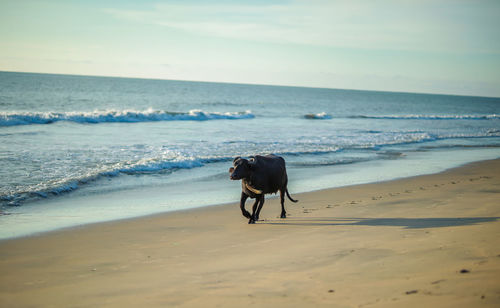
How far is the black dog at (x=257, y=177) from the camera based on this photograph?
28.1 ft

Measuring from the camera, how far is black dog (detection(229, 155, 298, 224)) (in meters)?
8.58

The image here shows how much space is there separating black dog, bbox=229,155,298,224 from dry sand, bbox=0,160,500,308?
1.74 ft

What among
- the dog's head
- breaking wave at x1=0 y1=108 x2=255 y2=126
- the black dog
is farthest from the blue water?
the dog's head

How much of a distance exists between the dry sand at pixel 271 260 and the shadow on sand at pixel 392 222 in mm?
20

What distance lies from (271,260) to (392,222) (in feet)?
11.6

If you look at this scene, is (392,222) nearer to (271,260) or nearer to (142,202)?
(271,260)

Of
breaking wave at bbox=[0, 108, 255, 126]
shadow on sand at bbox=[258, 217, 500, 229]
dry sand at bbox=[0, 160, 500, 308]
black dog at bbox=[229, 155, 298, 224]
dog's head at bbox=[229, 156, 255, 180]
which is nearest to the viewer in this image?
dry sand at bbox=[0, 160, 500, 308]

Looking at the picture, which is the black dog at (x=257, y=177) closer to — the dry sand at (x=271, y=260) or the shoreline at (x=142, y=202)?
the dry sand at (x=271, y=260)

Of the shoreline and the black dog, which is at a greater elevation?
the black dog

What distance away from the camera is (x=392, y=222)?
8234 millimetres

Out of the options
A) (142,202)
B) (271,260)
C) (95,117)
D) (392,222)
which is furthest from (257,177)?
(95,117)

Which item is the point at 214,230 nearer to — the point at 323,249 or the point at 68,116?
the point at 323,249

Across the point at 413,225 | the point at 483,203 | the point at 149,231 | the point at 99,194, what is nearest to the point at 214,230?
the point at 149,231

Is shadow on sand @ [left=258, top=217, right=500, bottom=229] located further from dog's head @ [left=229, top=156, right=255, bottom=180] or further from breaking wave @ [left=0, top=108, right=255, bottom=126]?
breaking wave @ [left=0, top=108, right=255, bottom=126]
